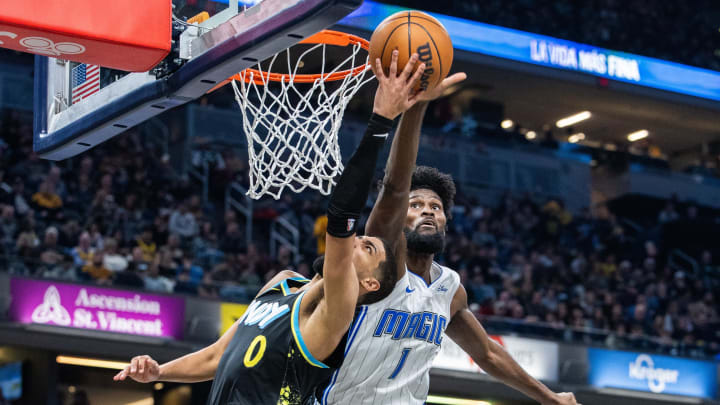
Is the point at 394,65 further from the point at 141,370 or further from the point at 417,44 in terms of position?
the point at 141,370

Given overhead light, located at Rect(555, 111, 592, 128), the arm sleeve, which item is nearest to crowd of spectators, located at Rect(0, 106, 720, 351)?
overhead light, located at Rect(555, 111, 592, 128)

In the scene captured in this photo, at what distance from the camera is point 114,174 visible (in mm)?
11477

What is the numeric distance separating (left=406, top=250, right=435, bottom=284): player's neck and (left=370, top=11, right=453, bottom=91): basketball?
3.03ft

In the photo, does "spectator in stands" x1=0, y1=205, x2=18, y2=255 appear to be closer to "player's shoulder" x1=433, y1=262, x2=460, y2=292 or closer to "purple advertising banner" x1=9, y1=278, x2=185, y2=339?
"purple advertising banner" x1=9, y1=278, x2=185, y2=339

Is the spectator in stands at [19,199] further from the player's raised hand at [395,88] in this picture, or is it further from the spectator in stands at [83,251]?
the player's raised hand at [395,88]

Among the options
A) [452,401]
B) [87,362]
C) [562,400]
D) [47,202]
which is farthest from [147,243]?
[562,400]

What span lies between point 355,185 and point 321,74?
89.7 inches

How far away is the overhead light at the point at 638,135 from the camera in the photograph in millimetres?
19516

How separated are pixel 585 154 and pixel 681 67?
2758mm

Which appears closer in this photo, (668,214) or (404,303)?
(404,303)

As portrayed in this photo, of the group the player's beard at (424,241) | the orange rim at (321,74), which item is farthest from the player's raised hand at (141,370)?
the orange rim at (321,74)

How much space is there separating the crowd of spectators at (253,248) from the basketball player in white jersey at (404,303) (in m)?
5.38

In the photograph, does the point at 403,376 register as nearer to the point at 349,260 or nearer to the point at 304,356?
the point at 304,356

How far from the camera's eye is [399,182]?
3.53m
